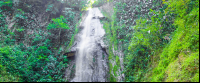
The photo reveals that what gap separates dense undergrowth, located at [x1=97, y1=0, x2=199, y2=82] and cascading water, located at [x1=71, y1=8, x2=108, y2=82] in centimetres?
74

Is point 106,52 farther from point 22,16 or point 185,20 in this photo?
point 22,16

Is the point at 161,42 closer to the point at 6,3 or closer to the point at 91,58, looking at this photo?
the point at 91,58

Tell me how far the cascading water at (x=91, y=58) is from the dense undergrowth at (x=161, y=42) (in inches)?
29.2

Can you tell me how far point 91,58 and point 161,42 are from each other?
5361mm

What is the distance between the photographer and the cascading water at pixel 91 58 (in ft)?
26.7

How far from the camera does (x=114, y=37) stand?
32.2 ft

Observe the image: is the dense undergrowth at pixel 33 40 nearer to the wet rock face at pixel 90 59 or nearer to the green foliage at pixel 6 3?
the green foliage at pixel 6 3

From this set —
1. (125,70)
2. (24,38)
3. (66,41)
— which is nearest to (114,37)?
(125,70)

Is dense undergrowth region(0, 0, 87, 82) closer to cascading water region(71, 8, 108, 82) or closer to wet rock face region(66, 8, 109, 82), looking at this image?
wet rock face region(66, 8, 109, 82)

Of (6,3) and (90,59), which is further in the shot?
(6,3)

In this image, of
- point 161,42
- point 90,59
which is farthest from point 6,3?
point 161,42

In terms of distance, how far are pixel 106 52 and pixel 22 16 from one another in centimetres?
874

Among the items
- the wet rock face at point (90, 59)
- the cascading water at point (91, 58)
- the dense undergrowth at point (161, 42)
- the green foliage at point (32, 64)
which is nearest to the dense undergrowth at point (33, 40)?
the green foliage at point (32, 64)

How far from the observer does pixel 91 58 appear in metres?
9.20
